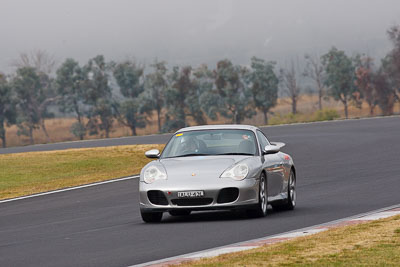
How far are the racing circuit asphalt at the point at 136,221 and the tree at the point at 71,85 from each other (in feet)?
229

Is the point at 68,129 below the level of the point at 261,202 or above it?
below

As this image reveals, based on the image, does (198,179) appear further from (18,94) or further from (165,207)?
(18,94)

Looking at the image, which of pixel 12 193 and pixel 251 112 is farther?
pixel 251 112

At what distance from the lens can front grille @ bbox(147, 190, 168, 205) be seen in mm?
11875

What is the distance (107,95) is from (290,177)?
8080 cm

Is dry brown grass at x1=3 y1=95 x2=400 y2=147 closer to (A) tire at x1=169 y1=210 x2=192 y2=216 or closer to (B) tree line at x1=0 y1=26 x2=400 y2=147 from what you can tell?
(B) tree line at x1=0 y1=26 x2=400 y2=147

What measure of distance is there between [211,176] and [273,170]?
144 centimetres

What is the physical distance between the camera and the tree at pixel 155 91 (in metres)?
91.4

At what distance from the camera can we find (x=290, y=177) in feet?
45.3

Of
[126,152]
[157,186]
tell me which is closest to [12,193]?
[157,186]

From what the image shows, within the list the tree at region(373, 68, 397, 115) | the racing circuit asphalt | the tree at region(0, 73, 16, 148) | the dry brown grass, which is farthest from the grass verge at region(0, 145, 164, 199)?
the tree at region(373, 68, 397, 115)

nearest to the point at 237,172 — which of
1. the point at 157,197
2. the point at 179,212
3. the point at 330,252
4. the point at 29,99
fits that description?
the point at 179,212

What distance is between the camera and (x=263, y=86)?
92812 millimetres

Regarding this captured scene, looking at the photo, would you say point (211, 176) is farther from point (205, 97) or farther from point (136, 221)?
point (205, 97)
